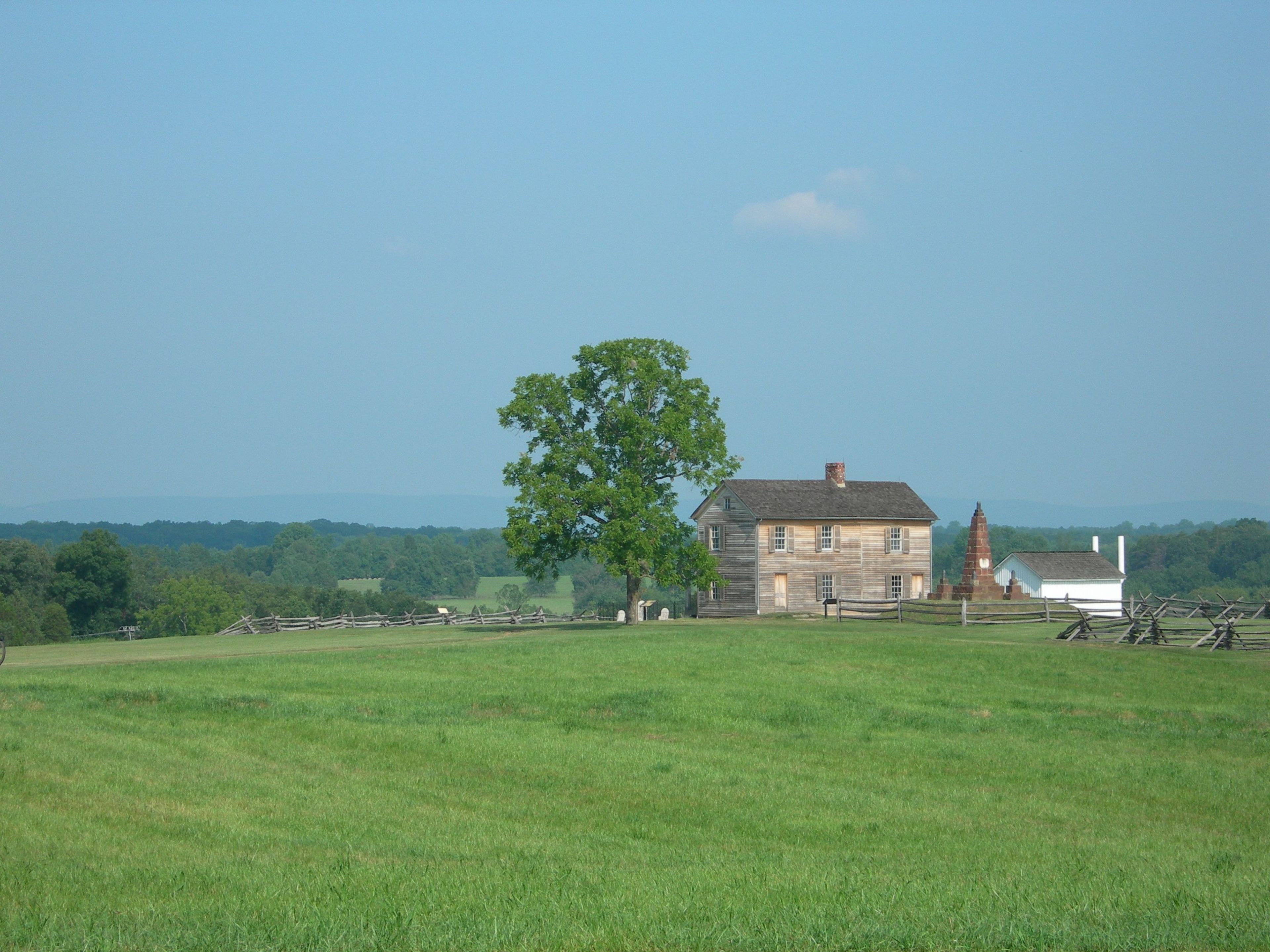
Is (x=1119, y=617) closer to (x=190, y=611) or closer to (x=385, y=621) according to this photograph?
(x=385, y=621)

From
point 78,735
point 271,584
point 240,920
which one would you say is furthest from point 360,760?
point 271,584

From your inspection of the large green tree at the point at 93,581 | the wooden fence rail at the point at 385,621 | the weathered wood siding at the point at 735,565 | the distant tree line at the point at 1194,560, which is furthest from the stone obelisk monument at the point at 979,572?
the large green tree at the point at 93,581

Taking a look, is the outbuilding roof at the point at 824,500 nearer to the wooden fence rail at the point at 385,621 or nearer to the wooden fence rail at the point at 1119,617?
the wooden fence rail at the point at 1119,617

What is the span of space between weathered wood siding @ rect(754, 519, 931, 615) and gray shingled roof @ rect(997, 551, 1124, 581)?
9015 mm

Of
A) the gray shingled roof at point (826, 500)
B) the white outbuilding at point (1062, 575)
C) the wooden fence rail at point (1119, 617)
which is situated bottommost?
the wooden fence rail at point (1119, 617)

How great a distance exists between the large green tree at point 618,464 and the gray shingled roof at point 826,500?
33.6ft

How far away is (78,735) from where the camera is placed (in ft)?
58.3

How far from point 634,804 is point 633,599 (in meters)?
40.4

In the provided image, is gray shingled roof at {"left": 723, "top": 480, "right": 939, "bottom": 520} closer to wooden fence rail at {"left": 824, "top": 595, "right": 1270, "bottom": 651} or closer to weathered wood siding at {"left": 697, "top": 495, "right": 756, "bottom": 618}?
weathered wood siding at {"left": 697, "top": 495, "right": 756, "bottom": 618}

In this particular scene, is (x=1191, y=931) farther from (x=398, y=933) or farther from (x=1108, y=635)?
(x=1108, y=635)

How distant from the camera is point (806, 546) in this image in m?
63.1

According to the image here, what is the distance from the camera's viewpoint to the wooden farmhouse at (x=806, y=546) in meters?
62.6

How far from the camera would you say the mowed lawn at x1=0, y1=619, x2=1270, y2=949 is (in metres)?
9.33

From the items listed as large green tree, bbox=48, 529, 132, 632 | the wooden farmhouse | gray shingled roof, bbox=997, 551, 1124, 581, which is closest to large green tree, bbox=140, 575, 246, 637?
large green tree, bbox=48, 529, 132, 632
